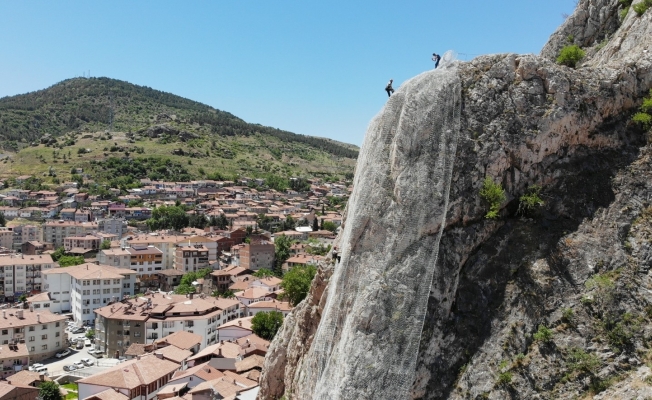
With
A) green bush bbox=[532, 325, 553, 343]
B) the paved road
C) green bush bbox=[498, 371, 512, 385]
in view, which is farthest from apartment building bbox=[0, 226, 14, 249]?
green bush bbox=[532, 325, 553, 343]

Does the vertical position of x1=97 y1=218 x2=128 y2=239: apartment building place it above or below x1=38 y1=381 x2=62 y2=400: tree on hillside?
above

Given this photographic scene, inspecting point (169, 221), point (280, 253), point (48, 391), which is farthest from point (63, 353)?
point (169, 221)

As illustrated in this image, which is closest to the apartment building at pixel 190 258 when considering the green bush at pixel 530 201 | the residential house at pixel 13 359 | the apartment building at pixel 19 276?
the apartment building at pixel 19 276

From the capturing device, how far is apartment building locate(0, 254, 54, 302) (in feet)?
267

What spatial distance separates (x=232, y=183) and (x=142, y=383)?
424 feet

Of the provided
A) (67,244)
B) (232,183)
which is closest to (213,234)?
(67,244)

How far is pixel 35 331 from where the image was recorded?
5897 centimetres

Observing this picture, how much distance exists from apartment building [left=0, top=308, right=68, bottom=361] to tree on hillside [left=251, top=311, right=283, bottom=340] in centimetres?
2624

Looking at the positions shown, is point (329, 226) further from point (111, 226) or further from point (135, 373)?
point (135, 373)

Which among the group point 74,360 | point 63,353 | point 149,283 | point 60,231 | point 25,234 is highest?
point 60,231

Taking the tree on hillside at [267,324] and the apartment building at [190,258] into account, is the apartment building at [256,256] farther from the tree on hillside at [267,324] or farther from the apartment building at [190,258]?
the tree on hillside at [267,324]

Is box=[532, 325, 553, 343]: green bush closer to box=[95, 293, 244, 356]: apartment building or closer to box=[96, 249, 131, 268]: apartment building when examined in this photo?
box=[95, 293, 244, 356]: apartment building

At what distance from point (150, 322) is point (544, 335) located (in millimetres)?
52204

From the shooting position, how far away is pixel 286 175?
196500 mm
